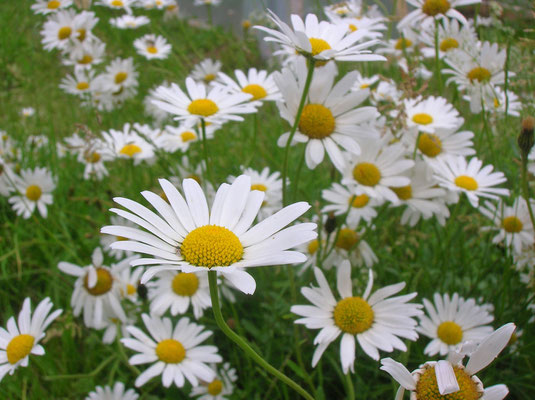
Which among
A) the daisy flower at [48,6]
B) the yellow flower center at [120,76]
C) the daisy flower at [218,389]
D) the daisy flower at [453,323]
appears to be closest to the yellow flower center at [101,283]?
the daisy flower at [218,389]

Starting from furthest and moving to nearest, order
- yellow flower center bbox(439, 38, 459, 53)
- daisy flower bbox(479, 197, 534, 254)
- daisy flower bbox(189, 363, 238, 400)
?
1. yellow flower center bbox(439, 38, 459, 53)
2. daisy flower bbox(479, 197, 534, 254)
3. daisy flower bbox(189, 363, 238, 400)

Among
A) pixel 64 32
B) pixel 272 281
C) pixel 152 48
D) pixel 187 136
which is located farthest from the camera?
pixel 152 48

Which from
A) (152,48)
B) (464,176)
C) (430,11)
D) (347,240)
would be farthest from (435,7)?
(152,48)

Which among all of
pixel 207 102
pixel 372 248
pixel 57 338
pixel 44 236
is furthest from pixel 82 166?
pixel 372 248

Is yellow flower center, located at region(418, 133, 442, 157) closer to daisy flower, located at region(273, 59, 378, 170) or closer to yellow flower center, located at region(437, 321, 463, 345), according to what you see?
daisy flower, located at region(273, 59, 378, 170)

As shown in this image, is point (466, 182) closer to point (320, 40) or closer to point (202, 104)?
point (320, 40)

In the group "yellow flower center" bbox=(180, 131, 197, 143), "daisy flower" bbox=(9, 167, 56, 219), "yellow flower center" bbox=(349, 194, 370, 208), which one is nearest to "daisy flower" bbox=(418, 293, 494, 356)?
"yellow flower center" bbox=(349, 194, 370, 208)

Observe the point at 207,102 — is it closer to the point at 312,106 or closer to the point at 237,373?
the point at 312,106
